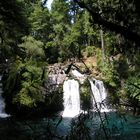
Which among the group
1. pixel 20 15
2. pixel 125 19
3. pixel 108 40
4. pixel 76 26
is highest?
pixel 76 26

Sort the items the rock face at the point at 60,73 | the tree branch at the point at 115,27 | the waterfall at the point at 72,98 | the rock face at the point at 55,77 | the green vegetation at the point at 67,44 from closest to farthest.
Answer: the tree branch at the point at 115,27 → the rock face at the point at 60,73 → the green vegetation at the point at 67,44 → the rock face at the point at 55,77 → the waterfall at the point at 72,98

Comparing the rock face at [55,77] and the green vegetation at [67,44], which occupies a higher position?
the green vegetation at [67,44]

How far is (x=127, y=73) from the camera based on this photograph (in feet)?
106

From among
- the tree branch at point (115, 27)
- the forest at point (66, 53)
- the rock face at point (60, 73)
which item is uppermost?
the forest at point (66, 53)

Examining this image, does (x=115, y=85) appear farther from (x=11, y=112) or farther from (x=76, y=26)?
(x=76, y=26)

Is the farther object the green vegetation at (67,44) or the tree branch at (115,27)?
the green vegetation at (67,44)

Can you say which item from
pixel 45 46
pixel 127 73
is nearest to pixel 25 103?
pixel 127 73

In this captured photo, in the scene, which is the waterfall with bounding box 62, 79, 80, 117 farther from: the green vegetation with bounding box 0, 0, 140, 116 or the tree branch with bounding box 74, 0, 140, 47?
the tree branch with bounding box 74, 0, 140, 47

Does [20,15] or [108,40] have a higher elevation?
[108,40]

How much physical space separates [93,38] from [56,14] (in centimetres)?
588

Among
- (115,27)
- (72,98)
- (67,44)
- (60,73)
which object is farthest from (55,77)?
(67,44)

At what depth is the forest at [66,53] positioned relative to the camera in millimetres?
3734

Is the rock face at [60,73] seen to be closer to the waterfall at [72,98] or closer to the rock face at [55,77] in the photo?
the rock face at [55,77]

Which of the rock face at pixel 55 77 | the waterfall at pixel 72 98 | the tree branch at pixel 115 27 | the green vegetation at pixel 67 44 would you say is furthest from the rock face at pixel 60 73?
the waterfall at pixel 72 98
